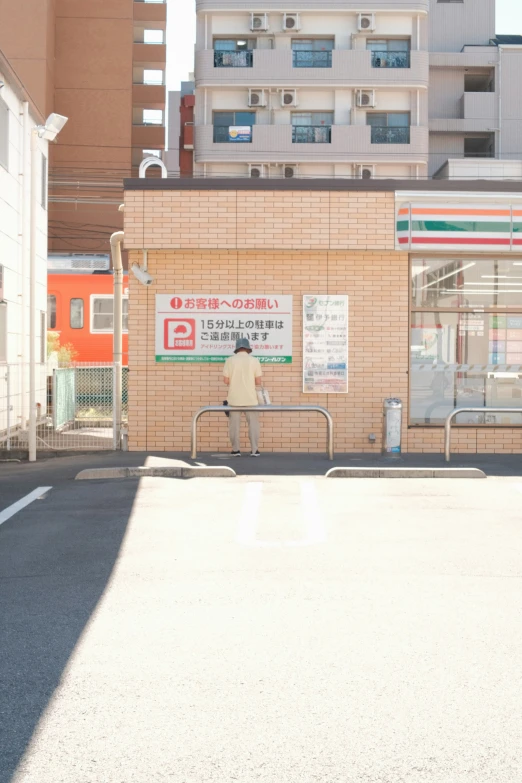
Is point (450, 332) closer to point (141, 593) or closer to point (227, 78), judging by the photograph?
point (141, 593)

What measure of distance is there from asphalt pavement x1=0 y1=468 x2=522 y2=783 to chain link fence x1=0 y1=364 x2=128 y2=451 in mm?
6422

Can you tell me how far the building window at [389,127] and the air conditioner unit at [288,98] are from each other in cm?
341

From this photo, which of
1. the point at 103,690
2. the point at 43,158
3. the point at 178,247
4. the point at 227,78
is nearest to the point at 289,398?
the point at 178,247

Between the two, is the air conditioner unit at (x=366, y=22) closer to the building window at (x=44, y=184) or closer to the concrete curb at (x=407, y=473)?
the building window at (x=44, y=184)

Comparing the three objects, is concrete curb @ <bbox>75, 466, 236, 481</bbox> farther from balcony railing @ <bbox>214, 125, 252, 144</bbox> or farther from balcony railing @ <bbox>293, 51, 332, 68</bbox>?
balcony railing @ <bbox>293, 51, 332, 68</bbox>

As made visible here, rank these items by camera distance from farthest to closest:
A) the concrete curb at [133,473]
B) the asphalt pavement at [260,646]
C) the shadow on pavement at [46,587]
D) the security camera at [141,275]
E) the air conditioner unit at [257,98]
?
the air conditioner unit at [257,98], the security camera at [141,275], the concrete curb at [133,473], the shadow on pavement at [46,587], the asphalt pavement at [260,646]

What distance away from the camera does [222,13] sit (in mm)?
46750

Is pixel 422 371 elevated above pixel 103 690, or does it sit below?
above

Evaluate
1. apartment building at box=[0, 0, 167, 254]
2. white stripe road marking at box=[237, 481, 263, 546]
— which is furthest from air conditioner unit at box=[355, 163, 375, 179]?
white stripe road marking at box=[237, 481, 263, 546]

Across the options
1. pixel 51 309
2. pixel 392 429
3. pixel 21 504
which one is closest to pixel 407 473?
pixel 392 429

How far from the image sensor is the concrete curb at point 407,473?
42.2 ft

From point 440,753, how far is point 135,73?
51382 mm

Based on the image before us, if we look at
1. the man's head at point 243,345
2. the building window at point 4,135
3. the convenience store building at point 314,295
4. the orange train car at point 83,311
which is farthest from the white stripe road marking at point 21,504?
the orange train car at point 83,311

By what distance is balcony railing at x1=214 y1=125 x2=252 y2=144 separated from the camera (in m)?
46.6
